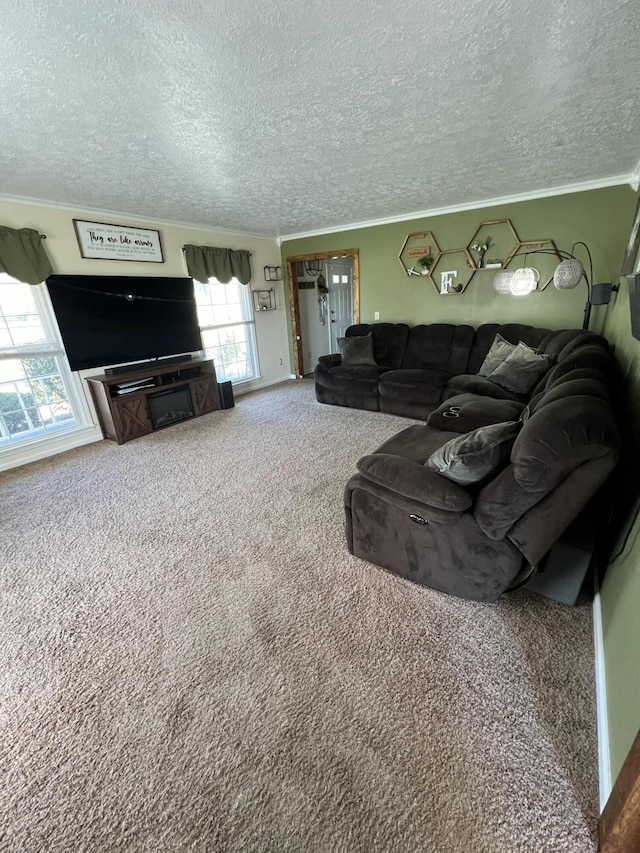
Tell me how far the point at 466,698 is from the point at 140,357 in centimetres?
435

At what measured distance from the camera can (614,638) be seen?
3.88ft

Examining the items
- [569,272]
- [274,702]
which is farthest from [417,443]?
[569,272]

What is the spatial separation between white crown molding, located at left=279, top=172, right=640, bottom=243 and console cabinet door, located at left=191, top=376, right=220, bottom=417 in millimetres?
2873

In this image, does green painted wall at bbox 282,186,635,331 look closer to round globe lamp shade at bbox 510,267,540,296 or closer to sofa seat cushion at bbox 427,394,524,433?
round globe lamp shade at bbox 510,267,540,296

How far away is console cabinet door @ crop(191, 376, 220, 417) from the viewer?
4367mm

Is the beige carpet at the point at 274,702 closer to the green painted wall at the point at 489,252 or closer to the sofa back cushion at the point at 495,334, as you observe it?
the sofa back cushion at the point at 495,334

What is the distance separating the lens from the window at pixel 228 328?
15.8ft

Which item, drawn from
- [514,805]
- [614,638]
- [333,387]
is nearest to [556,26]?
[614,638]

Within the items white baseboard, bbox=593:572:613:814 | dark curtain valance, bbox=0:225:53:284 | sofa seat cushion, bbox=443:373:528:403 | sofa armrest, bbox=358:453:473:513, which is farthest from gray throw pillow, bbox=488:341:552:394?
dark curtain valance, bbox=0:225:53:284

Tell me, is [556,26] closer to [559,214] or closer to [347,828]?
[347,828]

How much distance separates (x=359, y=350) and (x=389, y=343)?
45 centimetres

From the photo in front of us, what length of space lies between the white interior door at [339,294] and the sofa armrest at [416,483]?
4.63 metres

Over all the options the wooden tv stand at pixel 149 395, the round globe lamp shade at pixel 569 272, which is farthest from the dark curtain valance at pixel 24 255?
the round globe lamp shade at pixel 569 272

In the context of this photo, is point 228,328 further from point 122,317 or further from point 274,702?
point 274,702
